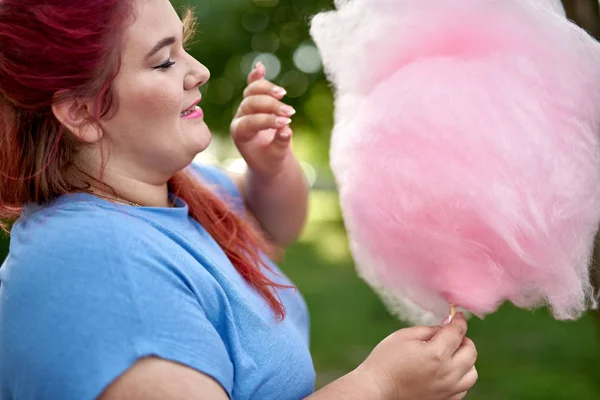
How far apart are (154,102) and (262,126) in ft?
1.34

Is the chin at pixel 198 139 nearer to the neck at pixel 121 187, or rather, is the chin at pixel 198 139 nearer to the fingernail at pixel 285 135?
the neck at pixel 121 187

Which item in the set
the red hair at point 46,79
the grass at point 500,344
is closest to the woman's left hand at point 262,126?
the red hair at point 46,79

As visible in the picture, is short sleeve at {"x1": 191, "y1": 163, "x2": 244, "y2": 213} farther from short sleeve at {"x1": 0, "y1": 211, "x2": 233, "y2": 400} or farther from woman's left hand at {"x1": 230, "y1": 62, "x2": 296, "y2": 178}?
short sleeve at {"x1": 0, "y1": 211, "x2": 233, "y2": 400}

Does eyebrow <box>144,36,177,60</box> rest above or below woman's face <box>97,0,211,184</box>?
above

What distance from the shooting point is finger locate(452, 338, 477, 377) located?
148 cm

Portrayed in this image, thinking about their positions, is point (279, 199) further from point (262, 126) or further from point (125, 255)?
point (125, 255)

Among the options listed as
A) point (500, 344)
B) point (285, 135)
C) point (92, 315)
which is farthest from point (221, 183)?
point (500, 344)

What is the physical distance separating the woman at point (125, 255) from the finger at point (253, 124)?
0.85 ft

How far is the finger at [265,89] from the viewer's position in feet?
5.66

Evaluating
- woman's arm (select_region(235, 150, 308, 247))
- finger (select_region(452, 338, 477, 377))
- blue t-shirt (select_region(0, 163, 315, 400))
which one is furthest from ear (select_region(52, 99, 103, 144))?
finger (select_region(452, 338, 477, 377))

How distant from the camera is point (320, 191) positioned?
43.3 ft

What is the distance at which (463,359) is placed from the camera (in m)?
1.49

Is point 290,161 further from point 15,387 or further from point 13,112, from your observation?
point 15,387

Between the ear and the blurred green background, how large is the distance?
2.38 meters
